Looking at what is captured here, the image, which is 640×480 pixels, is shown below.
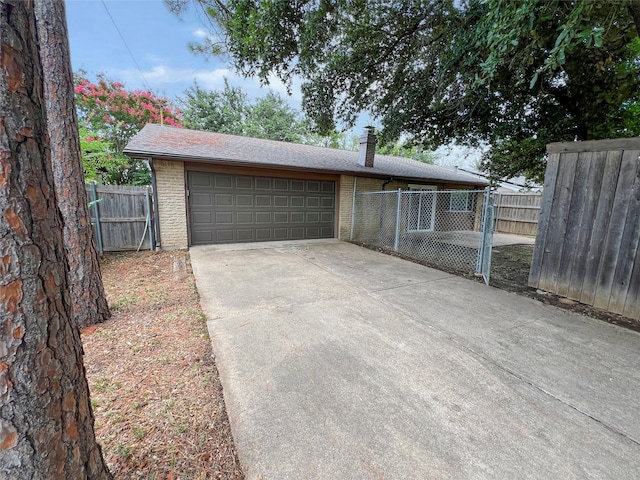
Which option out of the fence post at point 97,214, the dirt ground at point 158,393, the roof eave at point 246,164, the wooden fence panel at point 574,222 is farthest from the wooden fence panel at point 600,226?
the fence post at point 97,214

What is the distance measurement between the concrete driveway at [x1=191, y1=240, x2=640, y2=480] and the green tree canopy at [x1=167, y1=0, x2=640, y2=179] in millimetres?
2886

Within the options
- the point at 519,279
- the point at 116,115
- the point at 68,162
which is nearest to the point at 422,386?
the point at 68,162

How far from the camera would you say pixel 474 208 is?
12.6 m

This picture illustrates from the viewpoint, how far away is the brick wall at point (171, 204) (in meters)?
6.71

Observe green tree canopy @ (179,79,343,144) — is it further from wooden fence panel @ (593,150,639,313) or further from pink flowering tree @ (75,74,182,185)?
wooden fence panel @ (593,150,639,313)

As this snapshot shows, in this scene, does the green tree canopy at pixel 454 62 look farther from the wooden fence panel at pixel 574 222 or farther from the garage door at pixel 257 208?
the garage door at pixel 257 208

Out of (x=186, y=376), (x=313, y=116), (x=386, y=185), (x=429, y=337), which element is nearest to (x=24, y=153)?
(x=186, y=376)

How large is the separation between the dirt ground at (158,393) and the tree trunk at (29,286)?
0.61 metres

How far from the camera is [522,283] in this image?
488cm

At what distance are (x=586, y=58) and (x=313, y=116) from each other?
5006 mm

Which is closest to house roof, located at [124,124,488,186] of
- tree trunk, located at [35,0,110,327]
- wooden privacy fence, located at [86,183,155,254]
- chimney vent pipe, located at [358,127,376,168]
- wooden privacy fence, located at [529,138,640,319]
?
chimney vent pipe, located at [358,127,376,168]

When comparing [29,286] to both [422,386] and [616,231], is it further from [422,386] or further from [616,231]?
[616,231]

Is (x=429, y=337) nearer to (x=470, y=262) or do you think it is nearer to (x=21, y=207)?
(x=21, y=207)

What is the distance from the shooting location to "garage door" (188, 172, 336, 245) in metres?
7.30
